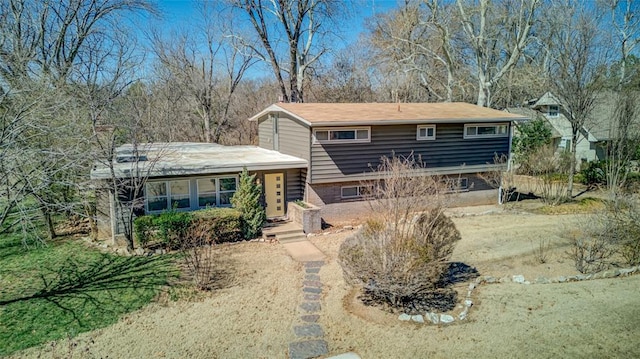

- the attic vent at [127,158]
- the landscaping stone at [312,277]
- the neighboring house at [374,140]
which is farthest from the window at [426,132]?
the attic vent at [127,158]

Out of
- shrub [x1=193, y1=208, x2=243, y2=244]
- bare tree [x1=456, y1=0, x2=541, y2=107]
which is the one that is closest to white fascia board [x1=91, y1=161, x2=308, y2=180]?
shrub [x1=193, y1=208, x2=243, y2=244]

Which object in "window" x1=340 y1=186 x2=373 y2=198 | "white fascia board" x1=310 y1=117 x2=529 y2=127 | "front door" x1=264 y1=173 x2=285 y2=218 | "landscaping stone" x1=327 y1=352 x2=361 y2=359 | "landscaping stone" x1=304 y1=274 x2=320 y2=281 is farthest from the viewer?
"window" x1=340 y1=186 x2=373 y2=198

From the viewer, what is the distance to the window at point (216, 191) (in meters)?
14.3

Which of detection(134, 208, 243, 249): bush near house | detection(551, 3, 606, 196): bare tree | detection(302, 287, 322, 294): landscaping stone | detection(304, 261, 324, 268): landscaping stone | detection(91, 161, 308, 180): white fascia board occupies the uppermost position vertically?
detection(551, 3, 606, 196): bare tree

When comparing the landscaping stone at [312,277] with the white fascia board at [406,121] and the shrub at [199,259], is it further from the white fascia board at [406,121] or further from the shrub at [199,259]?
the white fascia board at [406,121]

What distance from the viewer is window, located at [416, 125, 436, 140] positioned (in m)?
16.3

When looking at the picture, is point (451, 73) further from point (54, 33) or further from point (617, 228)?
point (54, 33)

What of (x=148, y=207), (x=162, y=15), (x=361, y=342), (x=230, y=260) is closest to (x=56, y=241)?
(x=148, y=207)

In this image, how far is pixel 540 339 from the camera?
6844 millimetres

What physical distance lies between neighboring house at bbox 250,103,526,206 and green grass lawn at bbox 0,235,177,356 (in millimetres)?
6466

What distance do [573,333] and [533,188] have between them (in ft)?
55.2

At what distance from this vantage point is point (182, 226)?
12.4 meters

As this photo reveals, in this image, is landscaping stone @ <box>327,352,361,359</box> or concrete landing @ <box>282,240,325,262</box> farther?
concrete landing @ <box>282,240,325,262</box>

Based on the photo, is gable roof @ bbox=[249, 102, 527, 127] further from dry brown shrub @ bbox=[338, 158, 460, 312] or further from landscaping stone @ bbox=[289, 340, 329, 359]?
landscaping stone @ bbox=[289, 340, 329, 359]
